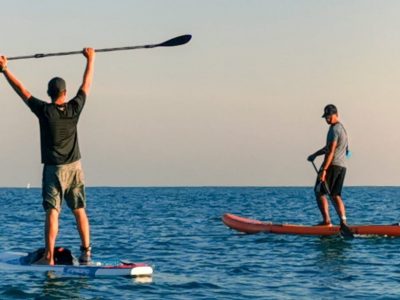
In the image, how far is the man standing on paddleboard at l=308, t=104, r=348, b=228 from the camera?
17802 mm

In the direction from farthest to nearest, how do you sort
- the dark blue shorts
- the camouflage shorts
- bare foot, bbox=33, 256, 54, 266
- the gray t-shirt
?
the dark blue shorts, the gray t-shirt, bare foot, bbox=33, 256, 54, 266, the camouflage shorts

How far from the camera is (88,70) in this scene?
11633 mm

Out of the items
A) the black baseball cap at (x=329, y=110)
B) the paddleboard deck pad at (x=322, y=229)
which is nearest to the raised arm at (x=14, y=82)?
the black baseball cap at (x=329, y=110)

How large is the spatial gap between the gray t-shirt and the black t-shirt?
7.32m

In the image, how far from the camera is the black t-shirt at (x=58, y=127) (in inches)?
454

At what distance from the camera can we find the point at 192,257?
15117 mm

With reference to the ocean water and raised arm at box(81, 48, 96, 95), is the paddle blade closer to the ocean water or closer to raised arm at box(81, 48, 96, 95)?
raised arm at box(81, 48, 96, 95)

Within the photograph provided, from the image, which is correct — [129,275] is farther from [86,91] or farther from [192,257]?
[192,257]

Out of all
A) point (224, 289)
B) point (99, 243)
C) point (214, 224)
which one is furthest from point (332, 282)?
point (214, 224)

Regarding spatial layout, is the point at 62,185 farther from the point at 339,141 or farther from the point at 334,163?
the point at 334,163

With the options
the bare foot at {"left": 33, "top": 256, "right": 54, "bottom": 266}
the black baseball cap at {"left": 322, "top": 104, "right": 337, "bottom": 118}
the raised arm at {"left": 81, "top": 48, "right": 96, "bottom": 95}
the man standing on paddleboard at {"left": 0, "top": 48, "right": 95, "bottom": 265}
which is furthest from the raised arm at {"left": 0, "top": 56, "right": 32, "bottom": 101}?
the black baseball cap at {"left": 322, "top": 104, "right": 337, "bottom": 118}

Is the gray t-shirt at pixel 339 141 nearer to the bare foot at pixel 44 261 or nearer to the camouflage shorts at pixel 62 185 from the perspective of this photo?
the camouflage shorts at pixel 62 185

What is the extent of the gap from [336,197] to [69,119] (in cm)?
790

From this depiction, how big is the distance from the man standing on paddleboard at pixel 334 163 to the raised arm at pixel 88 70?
7.24m
